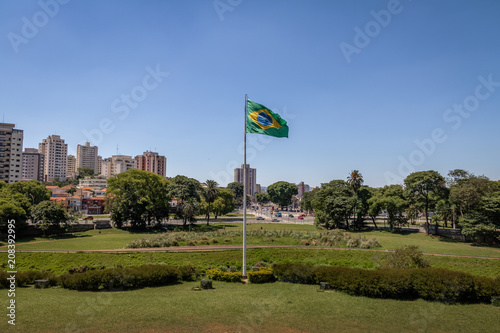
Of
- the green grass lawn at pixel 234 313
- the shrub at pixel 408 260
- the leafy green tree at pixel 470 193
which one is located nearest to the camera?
the green grass lawn at pixel 234 313

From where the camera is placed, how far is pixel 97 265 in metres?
24.6

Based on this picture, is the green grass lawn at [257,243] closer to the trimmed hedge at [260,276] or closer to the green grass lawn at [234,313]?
the trimmed hedge at [260,276]

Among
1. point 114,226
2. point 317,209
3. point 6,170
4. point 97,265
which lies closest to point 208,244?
point 97,265

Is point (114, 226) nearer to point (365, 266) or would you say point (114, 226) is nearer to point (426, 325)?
point (365, 266)

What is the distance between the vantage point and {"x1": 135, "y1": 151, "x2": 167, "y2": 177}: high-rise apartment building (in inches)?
6658

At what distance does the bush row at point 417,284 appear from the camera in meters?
14.8

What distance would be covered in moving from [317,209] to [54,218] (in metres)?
48.8

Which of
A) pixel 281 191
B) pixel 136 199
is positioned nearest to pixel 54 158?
pixel 281 191

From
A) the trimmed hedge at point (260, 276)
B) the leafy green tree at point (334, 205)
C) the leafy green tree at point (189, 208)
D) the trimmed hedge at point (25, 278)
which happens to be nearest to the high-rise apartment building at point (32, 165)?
the leafy green tree at point (189, 208)

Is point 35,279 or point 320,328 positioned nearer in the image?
point 320,328

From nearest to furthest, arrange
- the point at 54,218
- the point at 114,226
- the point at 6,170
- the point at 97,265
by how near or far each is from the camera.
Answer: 1. the point at 97,265
2. the point at 54,218
3. the point at 114,226
4. the point at 6,170

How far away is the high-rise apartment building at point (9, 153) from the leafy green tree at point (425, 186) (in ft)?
388

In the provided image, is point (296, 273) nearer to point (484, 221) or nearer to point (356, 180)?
point (484, 221)

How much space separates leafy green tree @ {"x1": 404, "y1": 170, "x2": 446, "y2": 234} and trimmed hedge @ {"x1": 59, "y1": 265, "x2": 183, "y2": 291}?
46579 millimetres
